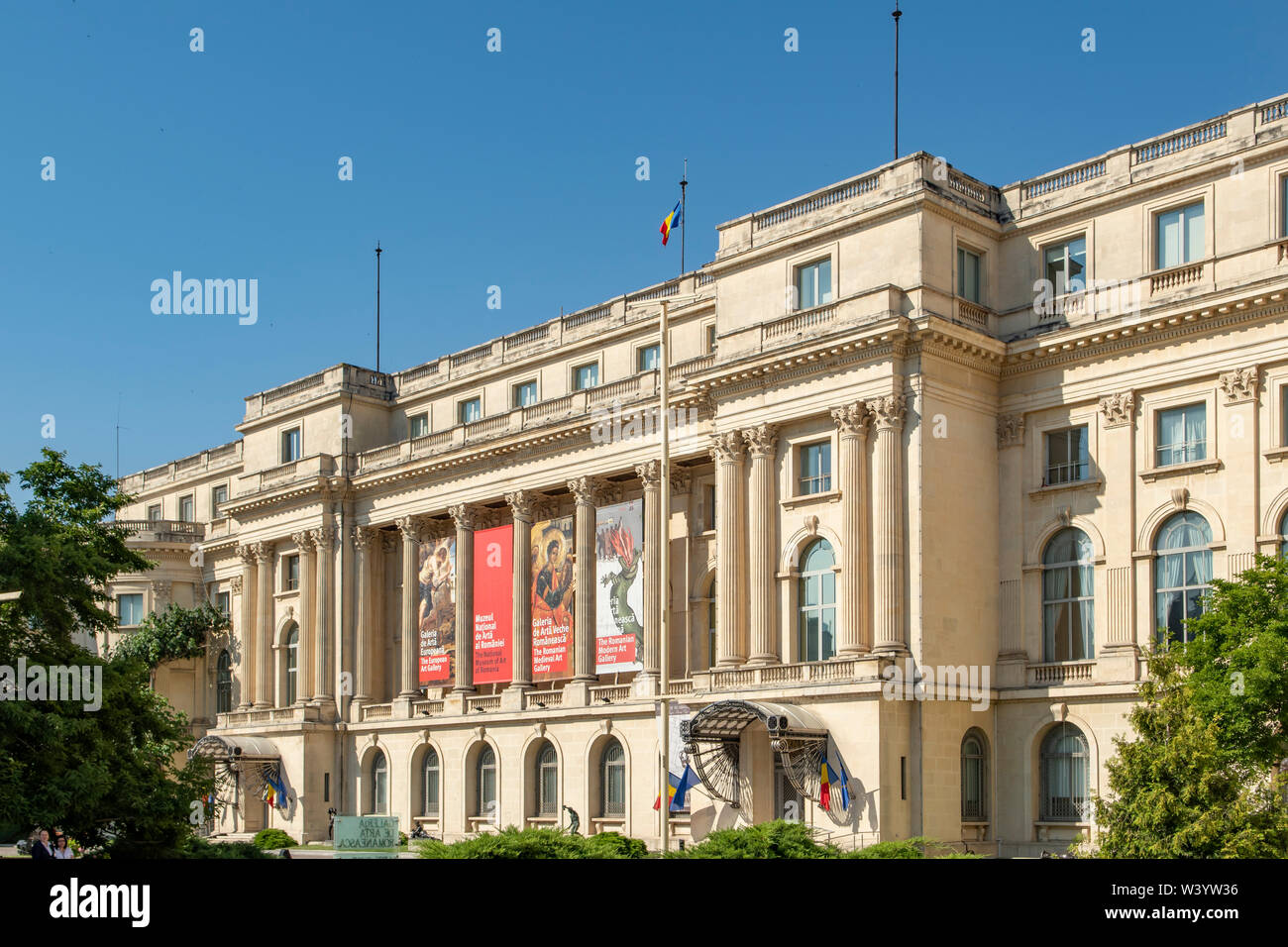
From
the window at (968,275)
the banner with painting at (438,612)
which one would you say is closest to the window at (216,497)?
the banner with painting at (438,612)

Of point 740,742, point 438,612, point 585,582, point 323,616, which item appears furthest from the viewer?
point 323,616

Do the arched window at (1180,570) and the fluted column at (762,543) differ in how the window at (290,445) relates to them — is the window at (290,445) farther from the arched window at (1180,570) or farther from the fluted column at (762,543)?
the arched window at (1180,570)

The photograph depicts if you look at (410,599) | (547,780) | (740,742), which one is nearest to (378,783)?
(410,599)

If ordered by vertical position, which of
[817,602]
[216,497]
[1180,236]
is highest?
[1180,236]

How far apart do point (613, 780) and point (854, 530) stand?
18.4m

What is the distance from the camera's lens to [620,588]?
63.6 m

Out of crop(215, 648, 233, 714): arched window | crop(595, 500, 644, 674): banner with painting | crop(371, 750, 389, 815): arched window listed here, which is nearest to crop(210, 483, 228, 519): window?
crop(215, 648, 233, 714): arched window

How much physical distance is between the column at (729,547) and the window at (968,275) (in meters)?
9.63

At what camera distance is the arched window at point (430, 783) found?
72200 mm

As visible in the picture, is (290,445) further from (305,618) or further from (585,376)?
(585,376)

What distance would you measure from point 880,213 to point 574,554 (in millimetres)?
22674
